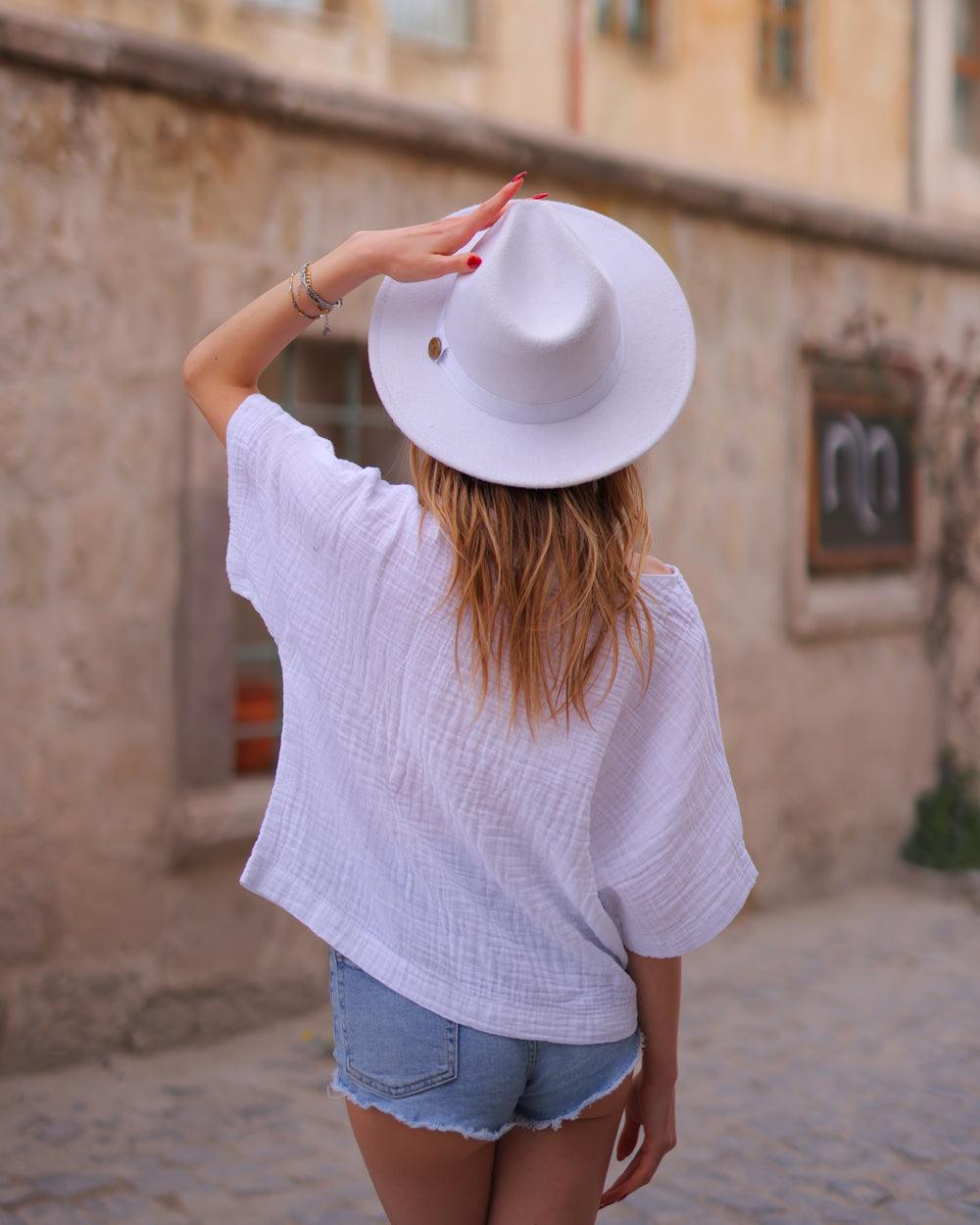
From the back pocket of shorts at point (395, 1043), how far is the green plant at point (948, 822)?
697 centimetres

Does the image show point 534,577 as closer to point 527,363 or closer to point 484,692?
point 484,692

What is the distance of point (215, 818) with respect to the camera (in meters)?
5.05

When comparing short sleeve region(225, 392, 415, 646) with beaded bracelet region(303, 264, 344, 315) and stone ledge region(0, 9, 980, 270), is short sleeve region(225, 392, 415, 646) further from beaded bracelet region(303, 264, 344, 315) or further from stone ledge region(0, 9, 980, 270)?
stone ledge region(0, 9, 980, 270)

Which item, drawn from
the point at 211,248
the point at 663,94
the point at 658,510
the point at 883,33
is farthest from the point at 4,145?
the point at 883,33

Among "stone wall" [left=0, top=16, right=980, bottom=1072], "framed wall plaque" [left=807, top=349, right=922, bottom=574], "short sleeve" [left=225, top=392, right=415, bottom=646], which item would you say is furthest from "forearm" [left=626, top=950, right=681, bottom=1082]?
"framed wall plaque" [left=807, top=349, right=922, bottom=574]

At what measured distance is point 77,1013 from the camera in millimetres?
4723

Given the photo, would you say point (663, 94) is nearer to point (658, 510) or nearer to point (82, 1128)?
point (658, 510)

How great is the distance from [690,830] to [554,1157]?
406 millimetres

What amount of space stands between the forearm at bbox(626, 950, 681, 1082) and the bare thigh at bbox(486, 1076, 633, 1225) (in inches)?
3.3

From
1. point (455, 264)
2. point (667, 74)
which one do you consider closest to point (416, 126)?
point (667, 74)

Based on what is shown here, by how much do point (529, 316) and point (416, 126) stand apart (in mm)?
4264

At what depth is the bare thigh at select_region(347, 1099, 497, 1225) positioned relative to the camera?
64.3 inches

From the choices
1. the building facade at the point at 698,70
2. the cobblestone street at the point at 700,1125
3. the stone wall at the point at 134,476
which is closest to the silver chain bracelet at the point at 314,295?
the stone wall at the point at 134,476

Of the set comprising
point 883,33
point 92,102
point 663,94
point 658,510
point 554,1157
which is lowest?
point 554,1157
